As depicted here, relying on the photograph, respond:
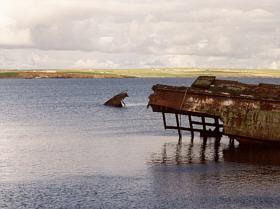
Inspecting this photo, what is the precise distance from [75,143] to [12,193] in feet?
52.2

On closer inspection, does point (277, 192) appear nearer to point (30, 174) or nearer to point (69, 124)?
point (30, 174)

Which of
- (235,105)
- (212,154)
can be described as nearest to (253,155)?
(212,154)

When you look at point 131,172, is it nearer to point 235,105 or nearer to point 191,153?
point 191,153

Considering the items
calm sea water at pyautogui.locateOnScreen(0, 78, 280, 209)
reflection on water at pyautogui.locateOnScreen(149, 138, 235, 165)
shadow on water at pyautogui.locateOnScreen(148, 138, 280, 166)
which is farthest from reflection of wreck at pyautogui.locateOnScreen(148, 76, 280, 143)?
reflection on water at pyautogui.locateOnScreen(149, 138, 235, 165)

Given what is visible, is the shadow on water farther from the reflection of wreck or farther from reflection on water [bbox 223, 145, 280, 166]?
the reflection of wreck

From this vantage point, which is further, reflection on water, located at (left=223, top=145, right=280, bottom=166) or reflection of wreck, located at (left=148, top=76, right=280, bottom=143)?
reflection of wreck, located at (left=148, top=76, right=280, bottom=143)

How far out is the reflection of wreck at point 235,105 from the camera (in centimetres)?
3316

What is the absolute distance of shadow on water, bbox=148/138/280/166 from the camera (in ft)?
101

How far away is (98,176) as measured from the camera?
2670 centimetres

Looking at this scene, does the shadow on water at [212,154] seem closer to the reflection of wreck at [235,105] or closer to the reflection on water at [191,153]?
the reflection on water at [191,153]

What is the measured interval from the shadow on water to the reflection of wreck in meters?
1.00

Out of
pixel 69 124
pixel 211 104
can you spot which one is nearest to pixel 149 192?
pixel 211 104

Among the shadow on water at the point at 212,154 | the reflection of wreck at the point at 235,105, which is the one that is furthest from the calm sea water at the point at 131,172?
the reflection of wreck at the point at 235,105

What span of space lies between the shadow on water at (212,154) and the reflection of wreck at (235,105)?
100 centimetres
